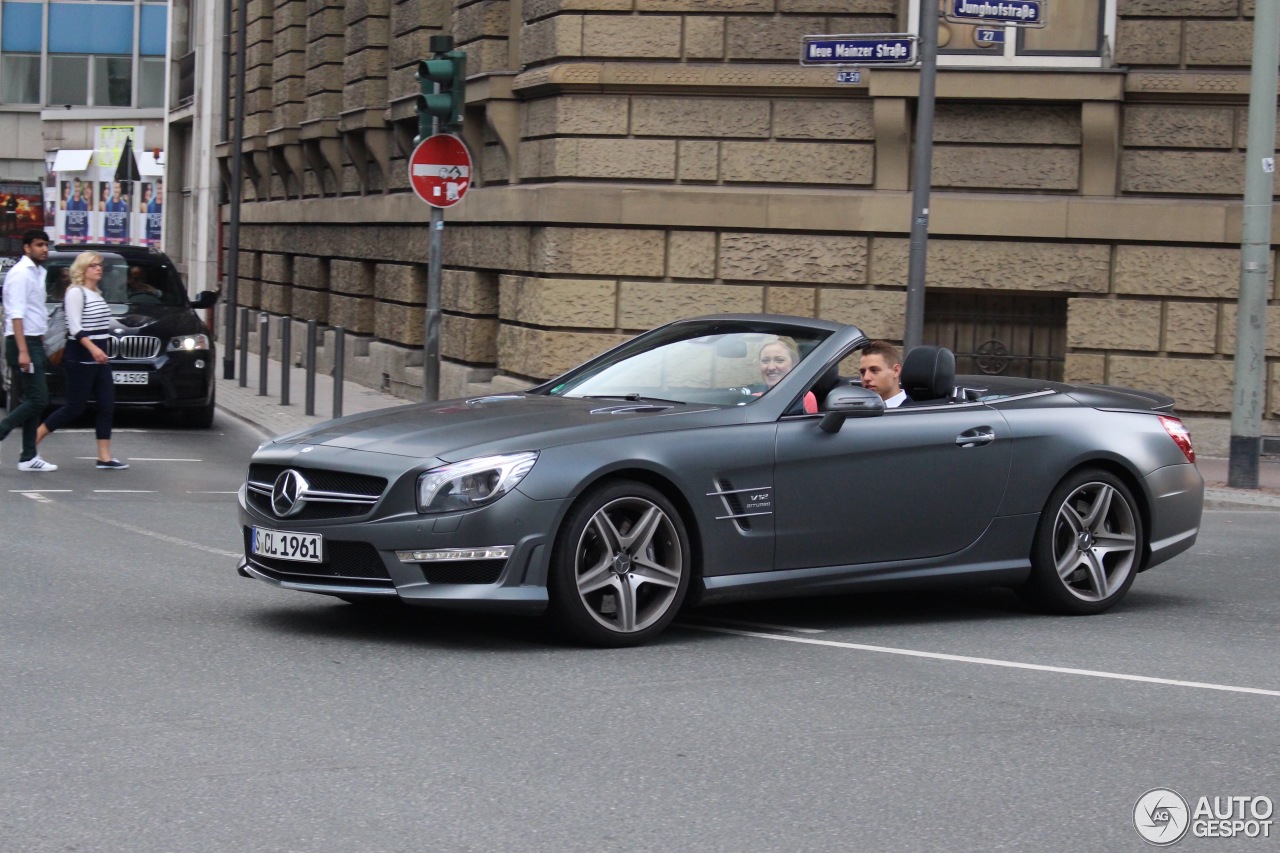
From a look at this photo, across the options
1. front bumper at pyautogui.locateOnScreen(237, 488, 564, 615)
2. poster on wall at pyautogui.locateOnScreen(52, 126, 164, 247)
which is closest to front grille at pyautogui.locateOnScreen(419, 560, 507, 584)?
front bumper at pyautogui.locateOnScreen(237, 488, 564, 615)

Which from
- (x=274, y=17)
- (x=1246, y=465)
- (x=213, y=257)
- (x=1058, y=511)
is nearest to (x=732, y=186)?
(x=1246, y=465)

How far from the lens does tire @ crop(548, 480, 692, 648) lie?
7020mm

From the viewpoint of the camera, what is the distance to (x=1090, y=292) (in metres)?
16.9

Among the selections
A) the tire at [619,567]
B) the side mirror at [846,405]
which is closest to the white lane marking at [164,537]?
the tire at [619,567]

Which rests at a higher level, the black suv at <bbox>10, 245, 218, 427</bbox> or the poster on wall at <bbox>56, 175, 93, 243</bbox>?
the poster on wall at <bbox>56, 175, 93, 243</bbox>

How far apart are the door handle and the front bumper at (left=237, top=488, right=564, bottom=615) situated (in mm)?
2002

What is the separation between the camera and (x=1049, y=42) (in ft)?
55.5

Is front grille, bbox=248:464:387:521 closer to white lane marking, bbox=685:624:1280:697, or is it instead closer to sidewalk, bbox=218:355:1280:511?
white lane marking, bbox=685:624:1280:697

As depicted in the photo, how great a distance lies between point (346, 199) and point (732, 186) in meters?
10.6

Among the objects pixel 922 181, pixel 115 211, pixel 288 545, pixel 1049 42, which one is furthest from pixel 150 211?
pixel 288 545

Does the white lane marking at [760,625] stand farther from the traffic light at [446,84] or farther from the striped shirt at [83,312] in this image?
the striped shirt at [83,312]

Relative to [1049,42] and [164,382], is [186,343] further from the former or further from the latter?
[1049,42]

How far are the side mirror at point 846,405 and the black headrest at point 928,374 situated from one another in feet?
2.40

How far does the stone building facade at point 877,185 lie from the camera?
16516 mm
